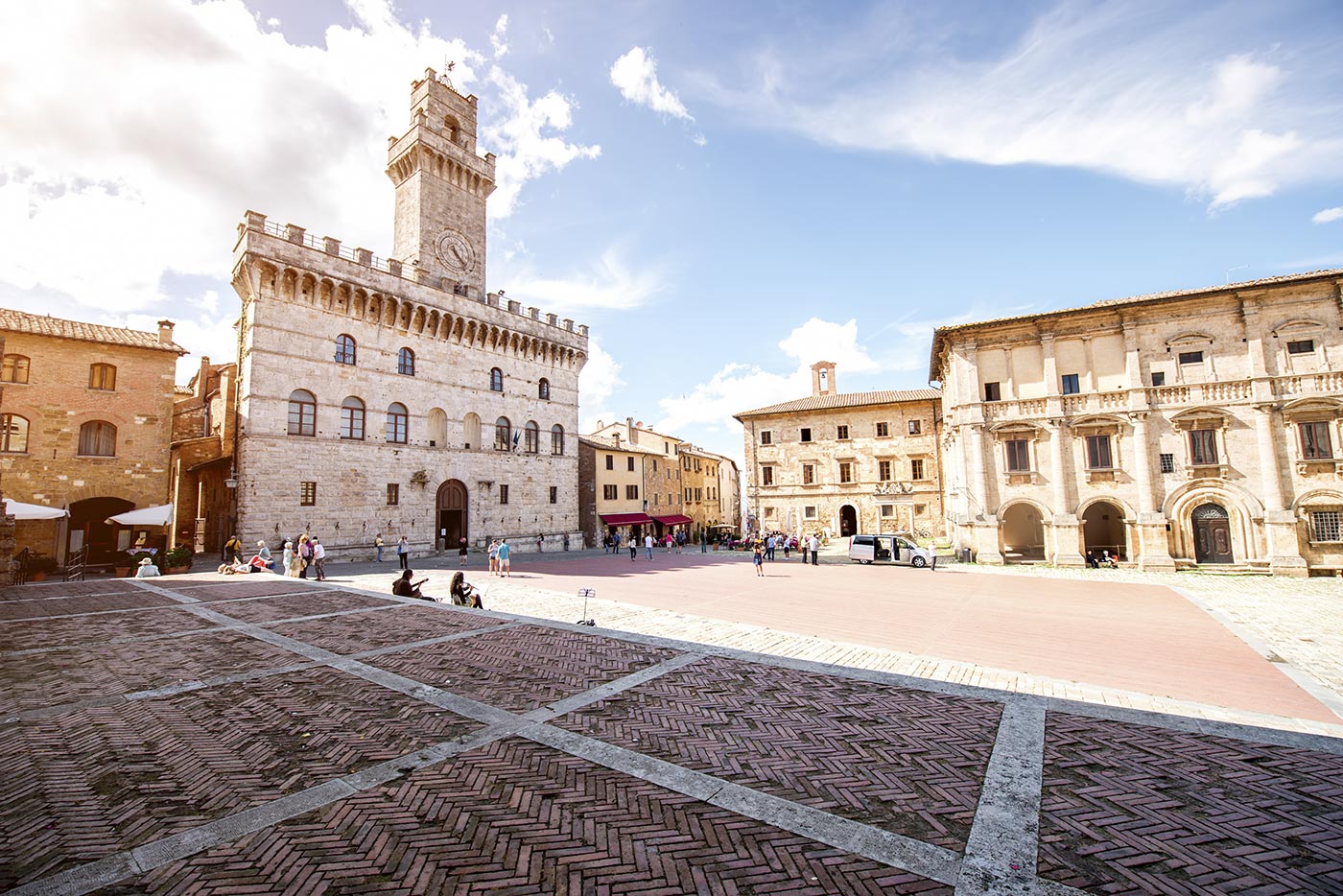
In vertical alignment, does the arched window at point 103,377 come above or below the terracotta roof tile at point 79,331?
below

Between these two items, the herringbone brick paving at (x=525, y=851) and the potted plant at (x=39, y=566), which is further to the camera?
the potted plant at (x=39, y=566)

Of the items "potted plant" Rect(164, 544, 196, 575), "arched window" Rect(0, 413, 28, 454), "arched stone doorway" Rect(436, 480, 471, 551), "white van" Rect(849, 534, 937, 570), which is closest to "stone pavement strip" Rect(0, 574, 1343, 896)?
"potted plant" Rect(164, 544, 196, 575)

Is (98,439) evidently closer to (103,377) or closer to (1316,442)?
(103,377)

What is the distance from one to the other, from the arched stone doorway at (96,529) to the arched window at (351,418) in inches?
326

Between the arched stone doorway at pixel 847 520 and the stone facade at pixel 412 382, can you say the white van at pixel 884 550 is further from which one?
the stone facade at pixel 412 382

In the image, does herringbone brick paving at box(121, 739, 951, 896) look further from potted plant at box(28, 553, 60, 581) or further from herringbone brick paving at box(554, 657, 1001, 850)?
potted plant at box(28, 553, 60, 581)

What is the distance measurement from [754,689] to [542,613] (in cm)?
771

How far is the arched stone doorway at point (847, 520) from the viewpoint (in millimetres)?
37375

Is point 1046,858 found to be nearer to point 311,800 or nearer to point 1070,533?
point 311,800

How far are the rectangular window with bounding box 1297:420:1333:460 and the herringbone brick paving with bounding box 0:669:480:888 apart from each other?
105 feet

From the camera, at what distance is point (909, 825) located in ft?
13.4

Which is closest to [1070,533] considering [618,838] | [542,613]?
[542,613]

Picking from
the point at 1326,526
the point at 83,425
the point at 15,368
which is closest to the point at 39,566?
the point at 83,425

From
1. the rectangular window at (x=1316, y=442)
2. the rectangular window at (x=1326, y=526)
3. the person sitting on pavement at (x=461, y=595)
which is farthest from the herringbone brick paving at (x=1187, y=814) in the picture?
the rectangular window at (x=1316, y=442)
